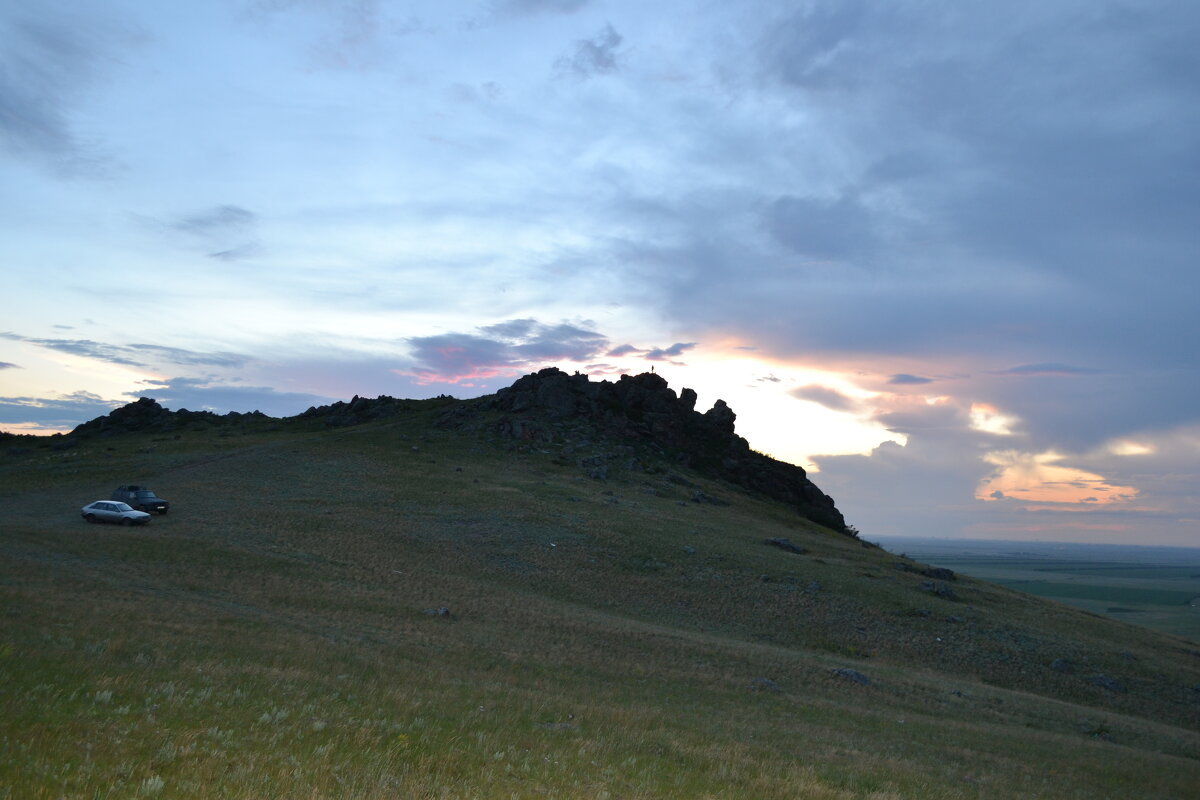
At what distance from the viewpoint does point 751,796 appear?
1233cm

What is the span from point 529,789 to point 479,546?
4222 cm

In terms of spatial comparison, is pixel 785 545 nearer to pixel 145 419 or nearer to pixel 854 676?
pixel 854 676

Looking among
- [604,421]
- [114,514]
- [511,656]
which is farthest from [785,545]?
[114,514]

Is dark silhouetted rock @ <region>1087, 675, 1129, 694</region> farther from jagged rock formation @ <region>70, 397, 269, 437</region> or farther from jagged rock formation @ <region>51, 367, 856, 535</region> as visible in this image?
jagged rock formation @ <region>70, 397, 269, 437</region>

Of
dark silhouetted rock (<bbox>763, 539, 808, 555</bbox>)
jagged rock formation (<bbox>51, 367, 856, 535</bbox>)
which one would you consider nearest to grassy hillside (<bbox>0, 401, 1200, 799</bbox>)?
dark silhouetted rock (<bbox>763, 539, 808, 555</bbox>)

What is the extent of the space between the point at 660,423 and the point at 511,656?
271ft

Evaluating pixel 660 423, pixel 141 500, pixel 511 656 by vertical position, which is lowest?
pixel 511 656

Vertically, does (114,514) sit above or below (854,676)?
above

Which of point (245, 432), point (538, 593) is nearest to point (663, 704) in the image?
point (538, 593)

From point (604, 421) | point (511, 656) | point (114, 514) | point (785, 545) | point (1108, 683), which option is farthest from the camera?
point (604, 421)

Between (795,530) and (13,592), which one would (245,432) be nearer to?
(795,530)

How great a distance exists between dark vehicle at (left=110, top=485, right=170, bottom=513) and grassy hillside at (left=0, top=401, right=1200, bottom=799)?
3028mm

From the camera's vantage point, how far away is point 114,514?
45281 mm

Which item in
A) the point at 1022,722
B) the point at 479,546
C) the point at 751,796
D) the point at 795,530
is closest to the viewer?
the point at 751,796
